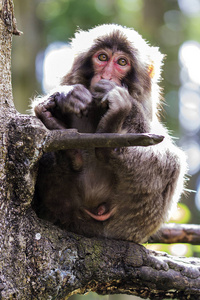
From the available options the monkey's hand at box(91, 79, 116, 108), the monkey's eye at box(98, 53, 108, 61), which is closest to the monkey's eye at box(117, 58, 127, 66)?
the monkey's eye at box(98, 53, 108, 61)

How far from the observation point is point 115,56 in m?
3.88

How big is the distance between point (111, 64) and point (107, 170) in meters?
0.96

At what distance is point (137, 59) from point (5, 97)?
65.8 inches

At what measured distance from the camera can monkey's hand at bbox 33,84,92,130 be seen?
295 cm

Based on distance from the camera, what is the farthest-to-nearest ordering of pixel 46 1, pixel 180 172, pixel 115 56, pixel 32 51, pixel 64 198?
pixel 46 1 < pixel 32 51 < pixel 115 56 < pixel 180 172 < pixel 64 198

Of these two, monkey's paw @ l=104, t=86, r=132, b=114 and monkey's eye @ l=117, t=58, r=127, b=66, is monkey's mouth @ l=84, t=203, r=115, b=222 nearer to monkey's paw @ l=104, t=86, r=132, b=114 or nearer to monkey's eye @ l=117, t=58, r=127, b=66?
monkey's paw @ l=104, t=86, r=132, b=114

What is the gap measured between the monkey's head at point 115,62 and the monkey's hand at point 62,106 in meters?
0.67

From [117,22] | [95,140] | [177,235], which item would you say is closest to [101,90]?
[95,140]

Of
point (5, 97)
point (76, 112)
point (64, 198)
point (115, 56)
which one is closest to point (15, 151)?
point (5, 97)

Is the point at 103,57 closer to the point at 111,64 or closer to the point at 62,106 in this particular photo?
the point at 111,64

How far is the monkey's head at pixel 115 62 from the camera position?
3824 millimetres

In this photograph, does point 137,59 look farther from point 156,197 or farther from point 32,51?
point 32,51

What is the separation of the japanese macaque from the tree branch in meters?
0.60

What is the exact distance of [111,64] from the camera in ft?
12.5
